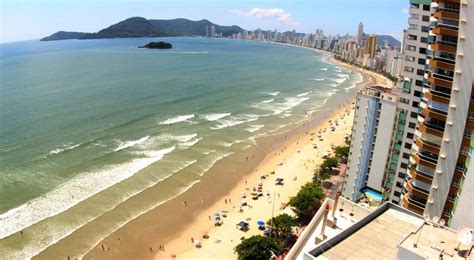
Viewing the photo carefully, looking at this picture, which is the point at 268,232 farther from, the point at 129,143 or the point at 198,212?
the point at 129,143

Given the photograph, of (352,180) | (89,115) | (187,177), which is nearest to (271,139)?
(187,177)

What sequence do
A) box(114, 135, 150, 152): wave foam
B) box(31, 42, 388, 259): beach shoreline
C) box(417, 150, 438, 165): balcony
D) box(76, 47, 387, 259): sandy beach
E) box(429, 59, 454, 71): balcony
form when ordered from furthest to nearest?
1. box(114, 135, 150, 152): wave foam
2. box(76, 47, 387, 259): sandy beach
3. box(31, 42, 388, 259): beach shoreline
4. box(417, 150, 438, 165): balcony
5. box(429, 59, 454, 71): balcony

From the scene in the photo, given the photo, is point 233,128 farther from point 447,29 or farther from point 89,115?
point 447,29

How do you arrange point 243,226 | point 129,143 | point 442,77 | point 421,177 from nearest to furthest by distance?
point 442,77 → point 421,177 → point 243,226 → point 129,143

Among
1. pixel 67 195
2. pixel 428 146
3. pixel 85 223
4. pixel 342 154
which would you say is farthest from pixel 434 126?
pixel 67 195

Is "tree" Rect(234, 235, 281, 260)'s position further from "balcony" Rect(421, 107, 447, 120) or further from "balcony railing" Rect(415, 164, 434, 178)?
"balcony" Rect(421, 107, 447, 120)

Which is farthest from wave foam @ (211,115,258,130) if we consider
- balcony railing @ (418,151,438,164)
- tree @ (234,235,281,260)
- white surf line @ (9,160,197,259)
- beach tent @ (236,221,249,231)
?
balcony railing @ (418,151,438,164)
